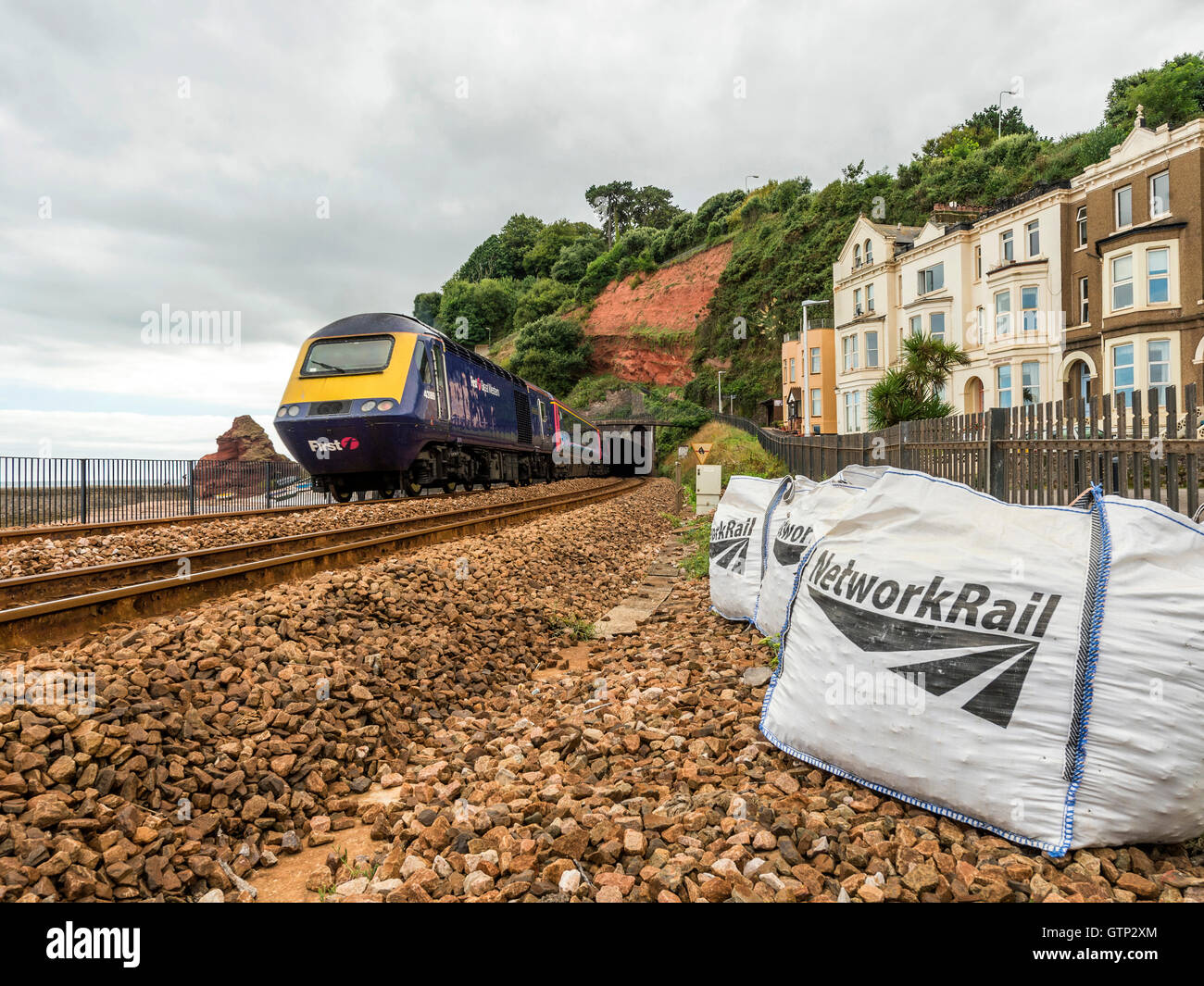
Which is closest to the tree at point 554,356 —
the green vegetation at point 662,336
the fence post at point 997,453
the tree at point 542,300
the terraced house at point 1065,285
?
the green vegetation at point 662,336

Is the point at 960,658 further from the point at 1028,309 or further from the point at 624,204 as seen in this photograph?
the point at 624,204

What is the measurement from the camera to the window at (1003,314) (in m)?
27.1

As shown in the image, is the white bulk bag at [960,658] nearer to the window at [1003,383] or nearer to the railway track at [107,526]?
the railway track at [107,526]

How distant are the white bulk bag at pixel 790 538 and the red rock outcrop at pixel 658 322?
201 ft

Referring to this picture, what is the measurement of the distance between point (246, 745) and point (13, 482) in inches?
551

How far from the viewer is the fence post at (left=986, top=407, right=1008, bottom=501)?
726cm

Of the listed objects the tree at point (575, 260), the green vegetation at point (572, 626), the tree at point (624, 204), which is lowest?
the green vegetation at point (572, 626)

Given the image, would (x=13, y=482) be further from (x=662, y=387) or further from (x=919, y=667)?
(x=662, y=387)

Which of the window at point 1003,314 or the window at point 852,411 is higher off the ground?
the window at point 1003,314

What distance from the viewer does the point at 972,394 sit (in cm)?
2977

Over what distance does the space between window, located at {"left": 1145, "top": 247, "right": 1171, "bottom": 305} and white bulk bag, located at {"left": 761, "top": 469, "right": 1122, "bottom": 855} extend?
25852 mm

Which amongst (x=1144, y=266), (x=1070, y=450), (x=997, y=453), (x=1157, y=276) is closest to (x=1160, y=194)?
(x=1144, y=266)
